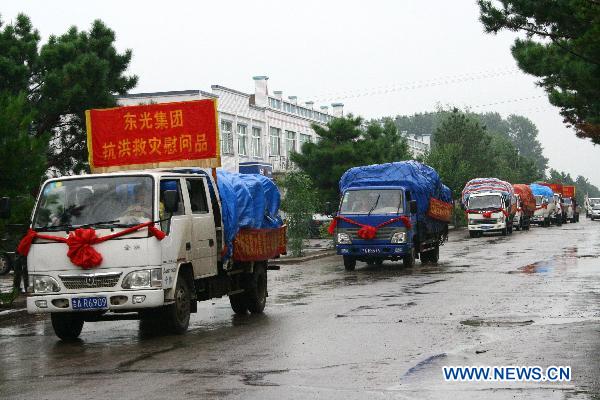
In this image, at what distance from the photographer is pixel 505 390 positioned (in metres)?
8.40

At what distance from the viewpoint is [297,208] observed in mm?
35531

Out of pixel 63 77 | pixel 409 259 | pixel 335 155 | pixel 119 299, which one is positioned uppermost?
pixel 63 77

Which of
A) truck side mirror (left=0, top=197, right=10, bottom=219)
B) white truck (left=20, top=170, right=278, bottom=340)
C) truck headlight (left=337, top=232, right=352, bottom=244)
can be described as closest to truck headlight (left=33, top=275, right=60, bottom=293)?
white truck (left=20, top=170, right=278, bottom=340)

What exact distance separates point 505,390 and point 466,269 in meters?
17.3

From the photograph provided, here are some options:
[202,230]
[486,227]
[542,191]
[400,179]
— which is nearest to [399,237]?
[400,179]

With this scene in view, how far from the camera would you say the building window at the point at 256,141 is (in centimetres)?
6494

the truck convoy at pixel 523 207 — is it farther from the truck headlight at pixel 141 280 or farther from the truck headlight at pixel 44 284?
the truck headlight at pixel 44 284

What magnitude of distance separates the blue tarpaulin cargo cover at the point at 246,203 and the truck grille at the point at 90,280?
8.49ft

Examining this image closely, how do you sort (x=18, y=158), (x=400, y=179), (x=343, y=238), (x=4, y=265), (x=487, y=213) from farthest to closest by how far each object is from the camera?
(x=487, y=213), (x=4, y=265), (x=400, y=179), (x=343, y=238), (x=18, y=158)

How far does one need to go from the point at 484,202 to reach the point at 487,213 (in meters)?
1.21

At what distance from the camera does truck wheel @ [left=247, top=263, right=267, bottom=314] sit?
1580 centimetres

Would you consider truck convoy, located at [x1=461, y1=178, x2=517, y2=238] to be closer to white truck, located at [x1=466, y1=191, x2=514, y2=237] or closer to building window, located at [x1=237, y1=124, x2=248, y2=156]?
white truck, located at [x1=466, y1=191, x2=514, y2=237]

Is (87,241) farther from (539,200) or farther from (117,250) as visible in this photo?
(539,200)

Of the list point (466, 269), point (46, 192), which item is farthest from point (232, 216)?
point (466, 269)
